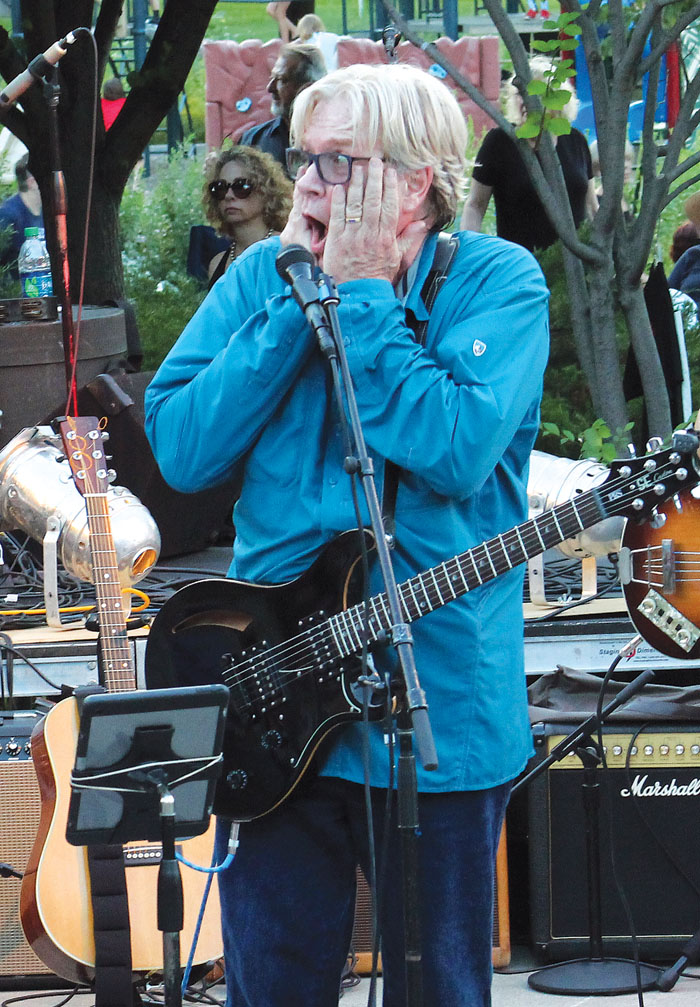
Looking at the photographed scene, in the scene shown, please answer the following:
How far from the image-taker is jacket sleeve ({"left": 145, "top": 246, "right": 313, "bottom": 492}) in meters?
2.07

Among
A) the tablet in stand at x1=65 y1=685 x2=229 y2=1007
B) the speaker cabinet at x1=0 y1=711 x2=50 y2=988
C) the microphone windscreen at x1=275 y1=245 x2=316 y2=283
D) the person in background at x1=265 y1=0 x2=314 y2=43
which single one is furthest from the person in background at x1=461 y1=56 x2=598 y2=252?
the tablet in stand at x1=65 y1=685 x2=229 y2=1007

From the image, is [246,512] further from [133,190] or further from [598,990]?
[133,190]

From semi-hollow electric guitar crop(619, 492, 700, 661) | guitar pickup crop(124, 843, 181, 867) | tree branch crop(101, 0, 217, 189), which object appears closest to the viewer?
semi-hollow electric guitar crop(619, 492, 700, 661)

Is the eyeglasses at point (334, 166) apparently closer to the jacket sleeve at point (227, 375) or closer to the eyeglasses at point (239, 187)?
the jacket sleeve at point (227, 375)

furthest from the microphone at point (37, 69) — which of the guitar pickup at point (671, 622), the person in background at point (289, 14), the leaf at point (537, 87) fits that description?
the person in background at point (289, 14)

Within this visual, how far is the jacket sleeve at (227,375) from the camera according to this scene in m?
2.07

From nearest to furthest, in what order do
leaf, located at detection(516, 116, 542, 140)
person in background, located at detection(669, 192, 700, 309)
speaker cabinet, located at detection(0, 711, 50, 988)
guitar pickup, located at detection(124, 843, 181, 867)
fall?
guitar pickup, located at detection(124, 843, 181, 867) → speaker cabinet, located at detection(0, 711, 50, 988) → leaf, located at detection(516, 116, 542, 140) → person in background, located at detection(669, 192, 700, 309)

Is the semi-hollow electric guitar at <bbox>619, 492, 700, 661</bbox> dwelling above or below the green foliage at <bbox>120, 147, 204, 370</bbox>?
below

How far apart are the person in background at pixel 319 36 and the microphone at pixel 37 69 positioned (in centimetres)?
344

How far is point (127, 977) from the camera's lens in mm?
3162

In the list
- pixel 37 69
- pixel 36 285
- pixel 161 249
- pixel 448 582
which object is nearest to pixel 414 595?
pixel 448 582

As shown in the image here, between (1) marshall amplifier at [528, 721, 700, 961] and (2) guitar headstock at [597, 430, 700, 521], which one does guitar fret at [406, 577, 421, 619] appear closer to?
(2) guitar headstock at [597, 430, 700, 521]

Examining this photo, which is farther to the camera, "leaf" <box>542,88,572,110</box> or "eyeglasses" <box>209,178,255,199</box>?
"eyeglasses" <box>209,178,255,199</box>

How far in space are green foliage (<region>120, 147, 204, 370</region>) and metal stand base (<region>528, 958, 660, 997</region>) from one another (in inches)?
149
